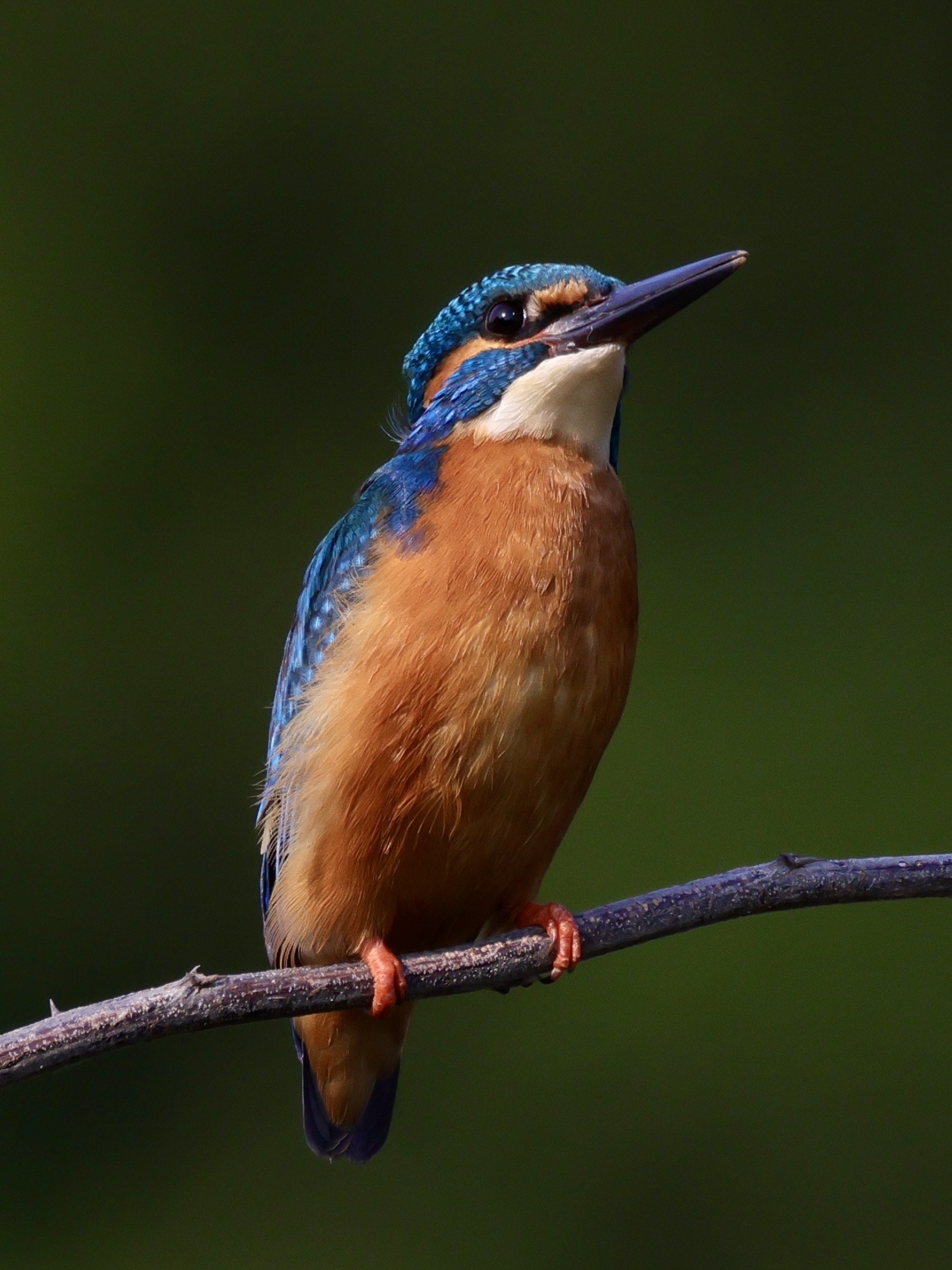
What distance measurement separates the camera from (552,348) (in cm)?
211

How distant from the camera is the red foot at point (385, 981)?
1852mm

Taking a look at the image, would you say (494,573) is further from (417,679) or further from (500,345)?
(500,345)

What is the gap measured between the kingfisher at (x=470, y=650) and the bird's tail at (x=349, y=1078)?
0.02 metres

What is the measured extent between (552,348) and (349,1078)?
1.09 metres

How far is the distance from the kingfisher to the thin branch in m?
0.07

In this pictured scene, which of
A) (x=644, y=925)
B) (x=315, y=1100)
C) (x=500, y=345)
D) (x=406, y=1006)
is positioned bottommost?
(x=315, y=1100)

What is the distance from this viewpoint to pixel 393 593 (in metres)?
2.00

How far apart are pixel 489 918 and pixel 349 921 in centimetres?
24

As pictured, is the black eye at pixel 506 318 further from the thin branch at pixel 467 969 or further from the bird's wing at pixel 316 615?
the thin branch at pixel 467 969

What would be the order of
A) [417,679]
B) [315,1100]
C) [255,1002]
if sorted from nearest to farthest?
[255,1002], [417,679], [315,1100]

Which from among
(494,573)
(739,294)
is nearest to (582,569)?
(494,573)

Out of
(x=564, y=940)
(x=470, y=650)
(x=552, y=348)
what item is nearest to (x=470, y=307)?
(x=552, y=348)

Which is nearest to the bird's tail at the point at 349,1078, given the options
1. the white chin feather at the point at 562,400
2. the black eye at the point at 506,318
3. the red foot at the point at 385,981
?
the red foot at the point at 385,981

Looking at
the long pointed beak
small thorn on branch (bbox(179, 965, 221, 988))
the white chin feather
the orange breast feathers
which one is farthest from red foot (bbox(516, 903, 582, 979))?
the long pointed beak
